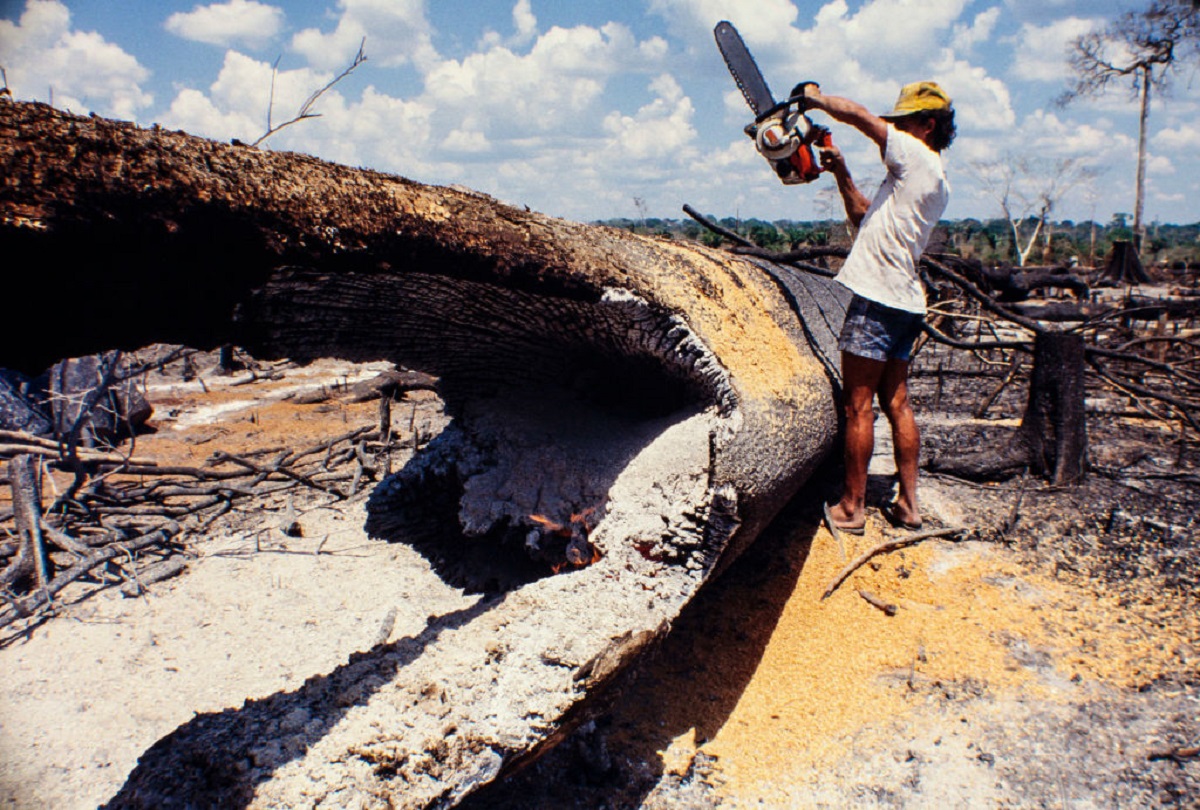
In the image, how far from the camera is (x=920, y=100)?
9.04 feet

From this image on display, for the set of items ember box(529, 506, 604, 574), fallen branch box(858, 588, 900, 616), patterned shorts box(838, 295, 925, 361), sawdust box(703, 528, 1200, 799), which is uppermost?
patterned shorts box(838, 295, 925, 361)

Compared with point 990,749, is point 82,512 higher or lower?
higher

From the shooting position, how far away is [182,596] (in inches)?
113

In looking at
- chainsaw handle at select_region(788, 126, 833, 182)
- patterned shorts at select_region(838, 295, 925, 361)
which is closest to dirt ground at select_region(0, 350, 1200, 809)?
patterned shorts at select_region(838, 295, 925, 361)

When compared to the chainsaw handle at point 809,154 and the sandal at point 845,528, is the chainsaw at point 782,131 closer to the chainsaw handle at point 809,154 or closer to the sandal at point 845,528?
the chainsaw handle at point 809,154

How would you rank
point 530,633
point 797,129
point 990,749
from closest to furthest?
point 530,633
point 990,749
point 797,129

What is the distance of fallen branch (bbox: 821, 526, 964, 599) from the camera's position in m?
2.69

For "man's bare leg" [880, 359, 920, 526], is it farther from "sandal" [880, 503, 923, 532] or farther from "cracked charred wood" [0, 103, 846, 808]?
"cracked charred wood" [0, 103, 846, 808]

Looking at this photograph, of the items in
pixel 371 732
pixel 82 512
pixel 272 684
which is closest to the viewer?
pixel 371 732

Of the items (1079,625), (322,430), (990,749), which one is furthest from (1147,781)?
(322,430)

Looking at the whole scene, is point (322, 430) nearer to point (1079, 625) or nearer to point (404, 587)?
point (404, 587)

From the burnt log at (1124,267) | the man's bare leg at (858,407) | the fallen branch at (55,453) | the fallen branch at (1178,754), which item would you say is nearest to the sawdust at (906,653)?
the fallen branch at (1178,754)

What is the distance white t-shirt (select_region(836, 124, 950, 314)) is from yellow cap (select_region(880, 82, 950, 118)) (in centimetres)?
15

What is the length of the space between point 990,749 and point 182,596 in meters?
3.10
